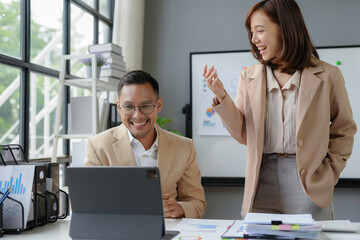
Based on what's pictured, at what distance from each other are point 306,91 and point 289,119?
0.42ft

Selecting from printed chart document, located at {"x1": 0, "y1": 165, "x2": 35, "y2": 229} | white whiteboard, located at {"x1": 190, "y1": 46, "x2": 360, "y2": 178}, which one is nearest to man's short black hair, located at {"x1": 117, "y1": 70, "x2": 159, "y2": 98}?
printed chart document, located at {"x1": 0, "y1": 165, "x2": 35, "y2": 229}

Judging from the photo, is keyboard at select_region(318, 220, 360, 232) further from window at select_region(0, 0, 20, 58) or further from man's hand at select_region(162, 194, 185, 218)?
window at select_region(0, 0, 20, 58)

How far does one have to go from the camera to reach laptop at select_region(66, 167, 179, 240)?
1165mm

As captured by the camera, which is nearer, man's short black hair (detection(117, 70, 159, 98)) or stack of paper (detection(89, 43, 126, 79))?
man's short black hair (detection(117, 70, 159, 98))

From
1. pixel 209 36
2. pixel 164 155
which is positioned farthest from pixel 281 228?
pixel 209 36

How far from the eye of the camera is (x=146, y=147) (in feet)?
6.19

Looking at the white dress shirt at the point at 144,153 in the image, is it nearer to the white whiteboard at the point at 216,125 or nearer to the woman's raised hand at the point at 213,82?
the woman's raised hand at the point at 213,82

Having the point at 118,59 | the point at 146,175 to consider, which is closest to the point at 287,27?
the point at 146,175

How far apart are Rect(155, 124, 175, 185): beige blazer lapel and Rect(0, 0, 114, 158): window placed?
1.32m

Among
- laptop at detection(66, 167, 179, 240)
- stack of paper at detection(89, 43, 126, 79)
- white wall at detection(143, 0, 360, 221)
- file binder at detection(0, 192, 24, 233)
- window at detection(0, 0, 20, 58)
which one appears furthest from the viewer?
white wall at detection(143, 0, 360, 221)

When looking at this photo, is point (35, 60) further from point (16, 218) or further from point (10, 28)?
point (16, 218)

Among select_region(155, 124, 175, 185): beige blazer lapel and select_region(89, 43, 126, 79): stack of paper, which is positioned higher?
select_region(89, 43, 126, 79): stack of paper

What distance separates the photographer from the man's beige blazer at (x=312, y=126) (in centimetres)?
167

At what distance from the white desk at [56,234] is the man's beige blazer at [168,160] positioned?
24 centimetres
